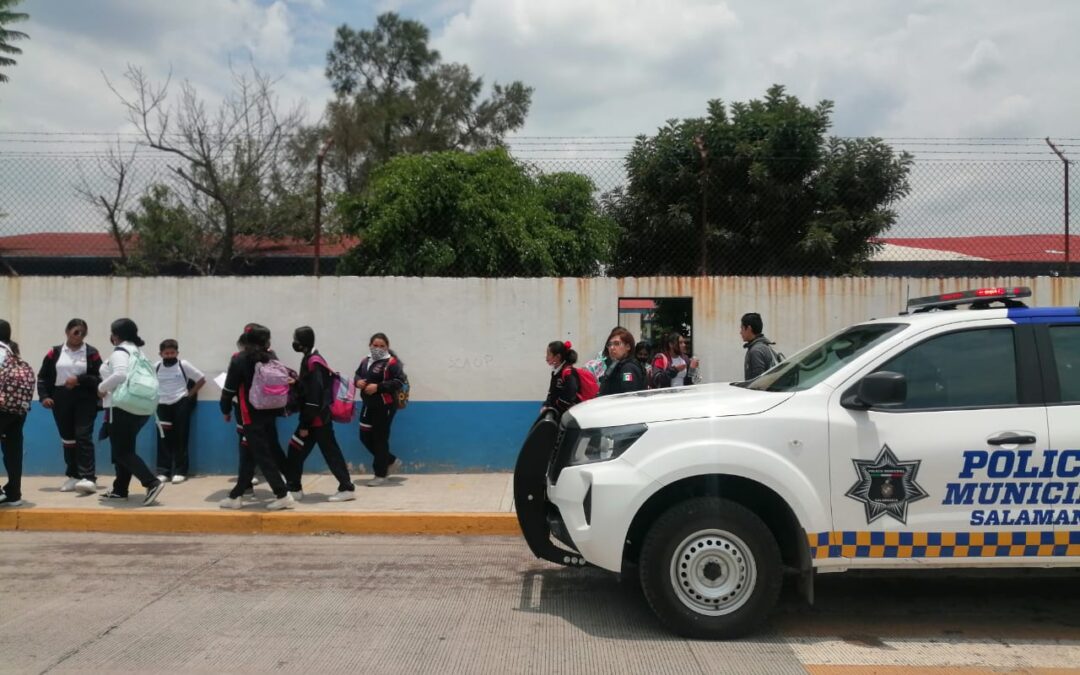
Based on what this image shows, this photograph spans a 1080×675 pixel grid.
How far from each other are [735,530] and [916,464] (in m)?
1.03

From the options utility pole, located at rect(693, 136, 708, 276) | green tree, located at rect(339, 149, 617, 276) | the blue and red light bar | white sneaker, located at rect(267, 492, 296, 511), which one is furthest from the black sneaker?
the blue and red light bar

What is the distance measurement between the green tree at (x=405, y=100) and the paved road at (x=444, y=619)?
27.8 meters

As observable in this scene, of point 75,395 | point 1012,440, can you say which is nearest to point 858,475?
point 1012,440

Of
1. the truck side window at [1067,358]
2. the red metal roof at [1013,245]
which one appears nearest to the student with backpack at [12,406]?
the truck side window at [1067,358]

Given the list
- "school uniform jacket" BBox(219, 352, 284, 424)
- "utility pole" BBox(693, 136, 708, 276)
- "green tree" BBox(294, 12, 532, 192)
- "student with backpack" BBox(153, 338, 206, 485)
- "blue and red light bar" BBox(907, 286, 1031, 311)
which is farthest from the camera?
"green tree" BBox(294, 12, 532, 192)

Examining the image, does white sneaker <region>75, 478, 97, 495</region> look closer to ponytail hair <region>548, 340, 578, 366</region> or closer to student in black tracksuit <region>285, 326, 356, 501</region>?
student in black tracksuit <region>285, 326, 356, 501</region>

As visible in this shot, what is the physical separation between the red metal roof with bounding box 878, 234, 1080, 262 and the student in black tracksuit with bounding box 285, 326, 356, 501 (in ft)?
22.1

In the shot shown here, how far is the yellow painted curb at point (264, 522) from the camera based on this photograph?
304 inches

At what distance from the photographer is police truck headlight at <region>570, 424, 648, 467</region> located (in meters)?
4.94

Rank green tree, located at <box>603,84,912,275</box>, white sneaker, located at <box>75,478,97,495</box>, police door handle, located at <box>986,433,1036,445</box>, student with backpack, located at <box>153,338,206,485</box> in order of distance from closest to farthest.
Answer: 1. police door handle, located at <box>986,433,1036,445</box>
2. white sneaker, located at <box>75,478,97,495</box>
3. student with backpack, located at <box>153,338,206,485</box>
4. green tree, located at <box>603,84,912,275</box>

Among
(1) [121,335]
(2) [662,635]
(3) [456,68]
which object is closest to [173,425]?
(1) [121,335]

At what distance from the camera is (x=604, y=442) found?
16.5ft

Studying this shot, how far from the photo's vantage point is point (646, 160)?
1169cm

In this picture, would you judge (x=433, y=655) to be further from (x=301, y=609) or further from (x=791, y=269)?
(x=791, y=269)
